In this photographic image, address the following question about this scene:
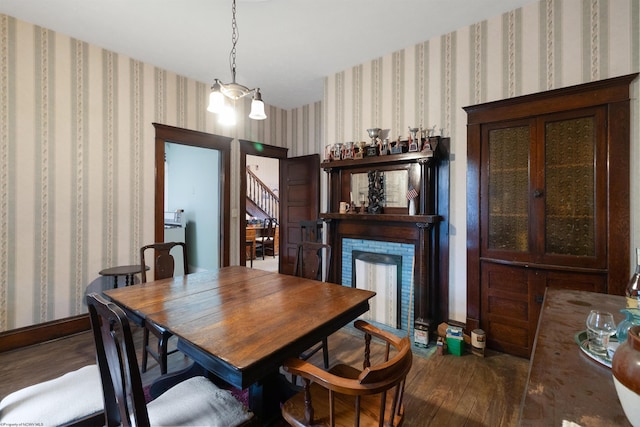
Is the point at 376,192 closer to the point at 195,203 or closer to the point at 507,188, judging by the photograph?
the point at 507,188

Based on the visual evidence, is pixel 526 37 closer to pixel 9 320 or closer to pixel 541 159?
pixel 541 159

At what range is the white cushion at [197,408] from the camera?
1126 millimetres

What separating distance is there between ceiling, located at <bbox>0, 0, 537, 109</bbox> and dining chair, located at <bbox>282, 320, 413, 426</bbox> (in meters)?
2.71

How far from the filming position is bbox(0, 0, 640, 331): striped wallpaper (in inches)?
94.7

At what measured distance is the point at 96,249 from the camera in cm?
318

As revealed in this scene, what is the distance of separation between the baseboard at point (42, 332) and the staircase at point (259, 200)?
19.2 ft

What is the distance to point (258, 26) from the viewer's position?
282 cm

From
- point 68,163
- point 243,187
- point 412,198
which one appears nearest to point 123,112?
point 68,163

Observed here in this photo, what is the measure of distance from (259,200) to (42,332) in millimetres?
6505

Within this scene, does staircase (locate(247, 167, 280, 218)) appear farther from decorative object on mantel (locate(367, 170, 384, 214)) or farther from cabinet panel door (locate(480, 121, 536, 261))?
cabinet panel door (locate(480, 121, 536, 261))

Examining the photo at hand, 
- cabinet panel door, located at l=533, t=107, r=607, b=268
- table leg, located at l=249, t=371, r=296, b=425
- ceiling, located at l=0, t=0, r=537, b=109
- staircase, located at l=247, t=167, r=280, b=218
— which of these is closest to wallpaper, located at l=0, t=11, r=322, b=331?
ceiling, located at l=0, t=0, r=537, b=109

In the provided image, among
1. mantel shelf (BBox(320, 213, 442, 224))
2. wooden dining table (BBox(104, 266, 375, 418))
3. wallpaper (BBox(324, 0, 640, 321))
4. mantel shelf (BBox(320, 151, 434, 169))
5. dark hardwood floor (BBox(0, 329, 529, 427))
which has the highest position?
wallpaper (BBox(324, 0, 640, 321))

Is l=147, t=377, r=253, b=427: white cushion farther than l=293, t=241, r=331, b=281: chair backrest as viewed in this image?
No

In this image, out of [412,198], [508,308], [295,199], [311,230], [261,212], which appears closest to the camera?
[508,308]
